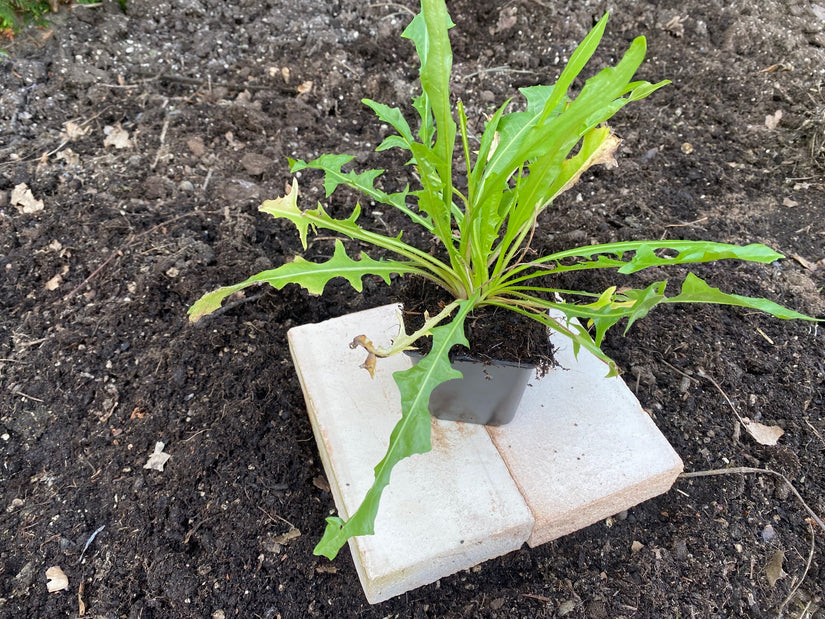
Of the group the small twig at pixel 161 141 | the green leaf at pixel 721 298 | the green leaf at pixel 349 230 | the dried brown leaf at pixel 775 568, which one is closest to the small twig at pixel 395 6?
the small twig at pixel 161 141

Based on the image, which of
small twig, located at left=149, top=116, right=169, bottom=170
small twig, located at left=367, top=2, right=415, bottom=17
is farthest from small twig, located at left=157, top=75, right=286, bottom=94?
small twig, located at left=367, top=2, right=415, bottom=17

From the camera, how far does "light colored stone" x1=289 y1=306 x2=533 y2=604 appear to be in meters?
1.31

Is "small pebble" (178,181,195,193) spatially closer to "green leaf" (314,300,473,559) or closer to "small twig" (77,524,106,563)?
"small twig" (77,524,106,563)

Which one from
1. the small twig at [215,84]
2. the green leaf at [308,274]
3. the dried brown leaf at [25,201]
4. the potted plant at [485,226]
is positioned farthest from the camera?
the small twig at [215,84]

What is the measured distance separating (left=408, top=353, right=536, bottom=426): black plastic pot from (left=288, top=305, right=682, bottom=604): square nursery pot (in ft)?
0.06

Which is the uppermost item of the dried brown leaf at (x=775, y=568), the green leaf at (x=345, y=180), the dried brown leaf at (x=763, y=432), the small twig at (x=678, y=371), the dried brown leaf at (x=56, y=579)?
the green leaf at (x=345, y=180)

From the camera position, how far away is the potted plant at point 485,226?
0.96 meters

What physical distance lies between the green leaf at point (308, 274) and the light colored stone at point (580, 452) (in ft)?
1.88

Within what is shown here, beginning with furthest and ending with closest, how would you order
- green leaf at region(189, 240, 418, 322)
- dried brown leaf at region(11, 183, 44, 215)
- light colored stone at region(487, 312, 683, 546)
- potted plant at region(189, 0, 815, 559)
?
dried brown leaf at region(11, 183, 44, 215), light colored stone at region(487, 312, 683, 546), green leaf at region(189, 240, 418, 322), potted plant at region(189, 0, 815, 559)

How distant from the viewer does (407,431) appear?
1.02 meters

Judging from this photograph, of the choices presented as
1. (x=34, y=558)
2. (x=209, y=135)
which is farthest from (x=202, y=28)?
(x=34, y=558)

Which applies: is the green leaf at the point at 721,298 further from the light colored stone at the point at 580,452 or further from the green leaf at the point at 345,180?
the green leaf at the point at 345,180

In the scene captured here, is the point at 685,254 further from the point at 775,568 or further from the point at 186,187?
the point at 186,187

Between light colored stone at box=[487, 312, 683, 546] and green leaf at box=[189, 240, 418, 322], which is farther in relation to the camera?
light colored stone at box=[487, 312, 683, 546]
